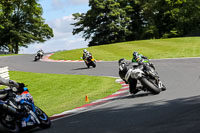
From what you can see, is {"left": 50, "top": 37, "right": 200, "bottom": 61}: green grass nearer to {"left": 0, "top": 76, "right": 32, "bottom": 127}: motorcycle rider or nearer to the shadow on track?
the shadow on track

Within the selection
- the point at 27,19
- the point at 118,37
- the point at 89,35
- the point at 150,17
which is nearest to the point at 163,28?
the point at 150,17

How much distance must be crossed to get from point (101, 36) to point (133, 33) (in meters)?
6.70

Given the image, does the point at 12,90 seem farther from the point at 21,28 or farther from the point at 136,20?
the point at 136,20

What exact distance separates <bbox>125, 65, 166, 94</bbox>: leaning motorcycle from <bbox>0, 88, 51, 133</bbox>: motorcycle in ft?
12.3

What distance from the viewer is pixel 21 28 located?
6700cm

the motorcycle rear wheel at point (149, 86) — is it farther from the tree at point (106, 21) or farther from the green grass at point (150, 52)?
the tree at point (106, 21)

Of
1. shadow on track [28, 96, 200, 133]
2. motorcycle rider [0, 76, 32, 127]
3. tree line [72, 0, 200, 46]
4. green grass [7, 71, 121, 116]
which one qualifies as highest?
tree line [72, 0, 200, 46]

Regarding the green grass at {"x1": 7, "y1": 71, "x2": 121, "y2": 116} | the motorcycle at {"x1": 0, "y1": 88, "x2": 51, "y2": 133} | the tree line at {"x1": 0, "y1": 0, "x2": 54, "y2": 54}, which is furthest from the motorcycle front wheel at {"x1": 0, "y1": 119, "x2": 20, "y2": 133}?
the tree line at {"x1": 0, "y1": 0, "x2": 54, "y2": 54}

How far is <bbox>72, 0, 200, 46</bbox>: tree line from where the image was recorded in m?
65.2

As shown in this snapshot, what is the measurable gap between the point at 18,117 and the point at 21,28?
6284cm

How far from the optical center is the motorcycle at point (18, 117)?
240 inches

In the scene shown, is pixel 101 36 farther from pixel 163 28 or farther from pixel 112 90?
pixel 112 90

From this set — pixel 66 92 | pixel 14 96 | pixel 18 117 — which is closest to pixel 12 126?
pixel 18 117

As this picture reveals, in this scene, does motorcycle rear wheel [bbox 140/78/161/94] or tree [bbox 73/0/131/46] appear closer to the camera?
motorcycle rear wheel [bbox 140/78/161/94]
